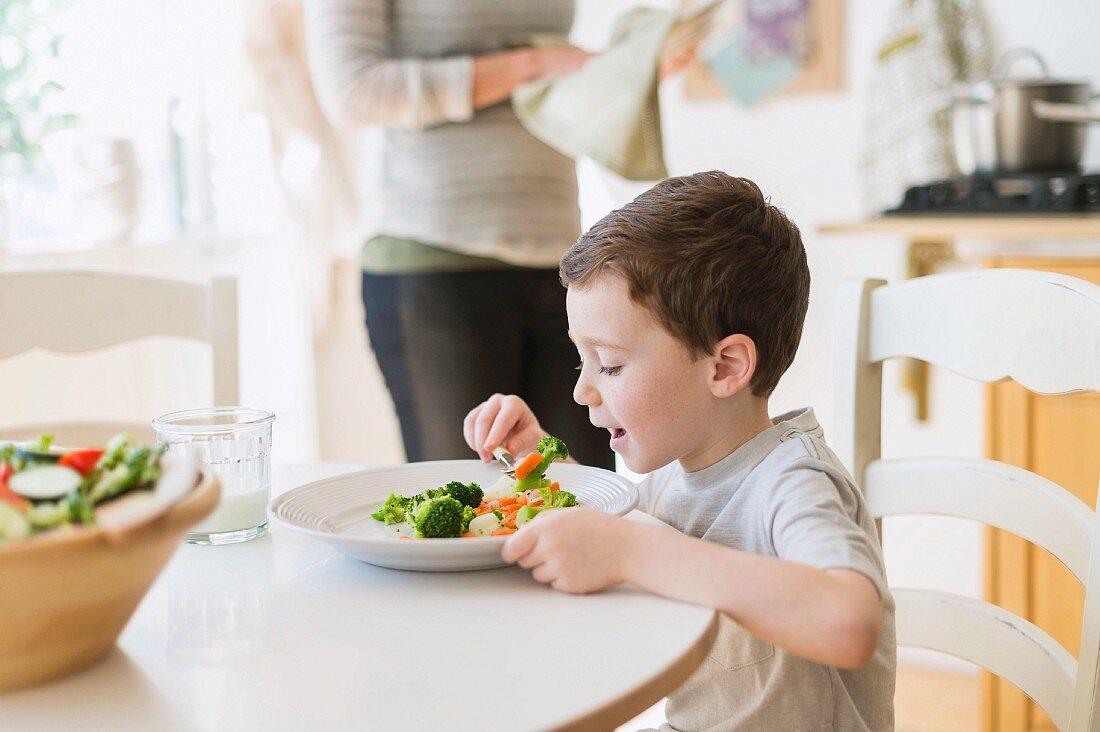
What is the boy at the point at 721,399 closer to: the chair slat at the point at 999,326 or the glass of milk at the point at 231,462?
the chair slat at the point at 999,326

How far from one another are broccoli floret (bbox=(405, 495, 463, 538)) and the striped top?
34.6 inches

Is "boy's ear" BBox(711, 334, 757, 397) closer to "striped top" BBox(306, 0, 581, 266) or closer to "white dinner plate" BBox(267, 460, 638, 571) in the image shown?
"white dinner plate" BBox(267, 460, 638, 571)

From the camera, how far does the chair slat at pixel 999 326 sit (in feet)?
3.26

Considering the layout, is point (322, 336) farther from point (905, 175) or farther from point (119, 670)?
point (119, 670)

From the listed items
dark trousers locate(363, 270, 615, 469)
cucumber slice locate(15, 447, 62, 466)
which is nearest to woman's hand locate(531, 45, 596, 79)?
dark trousers locate(363, 270, 615, 469)

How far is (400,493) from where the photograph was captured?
3.39 ft

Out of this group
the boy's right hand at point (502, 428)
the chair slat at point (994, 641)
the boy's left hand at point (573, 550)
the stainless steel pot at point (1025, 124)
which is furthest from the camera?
the stainless steel pot at point (1025, 124)

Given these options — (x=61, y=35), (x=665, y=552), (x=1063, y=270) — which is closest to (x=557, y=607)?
(x=665, y=552)

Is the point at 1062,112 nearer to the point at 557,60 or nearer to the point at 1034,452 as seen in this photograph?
the point at 1034,452

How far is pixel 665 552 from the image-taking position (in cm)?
76

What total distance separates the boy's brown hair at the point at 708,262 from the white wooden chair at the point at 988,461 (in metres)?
0.16

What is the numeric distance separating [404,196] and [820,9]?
1.50m

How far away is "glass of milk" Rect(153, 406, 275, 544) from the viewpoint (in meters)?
0.92

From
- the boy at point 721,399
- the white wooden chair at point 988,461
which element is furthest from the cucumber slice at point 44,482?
the white wooden chair at point 988,461
